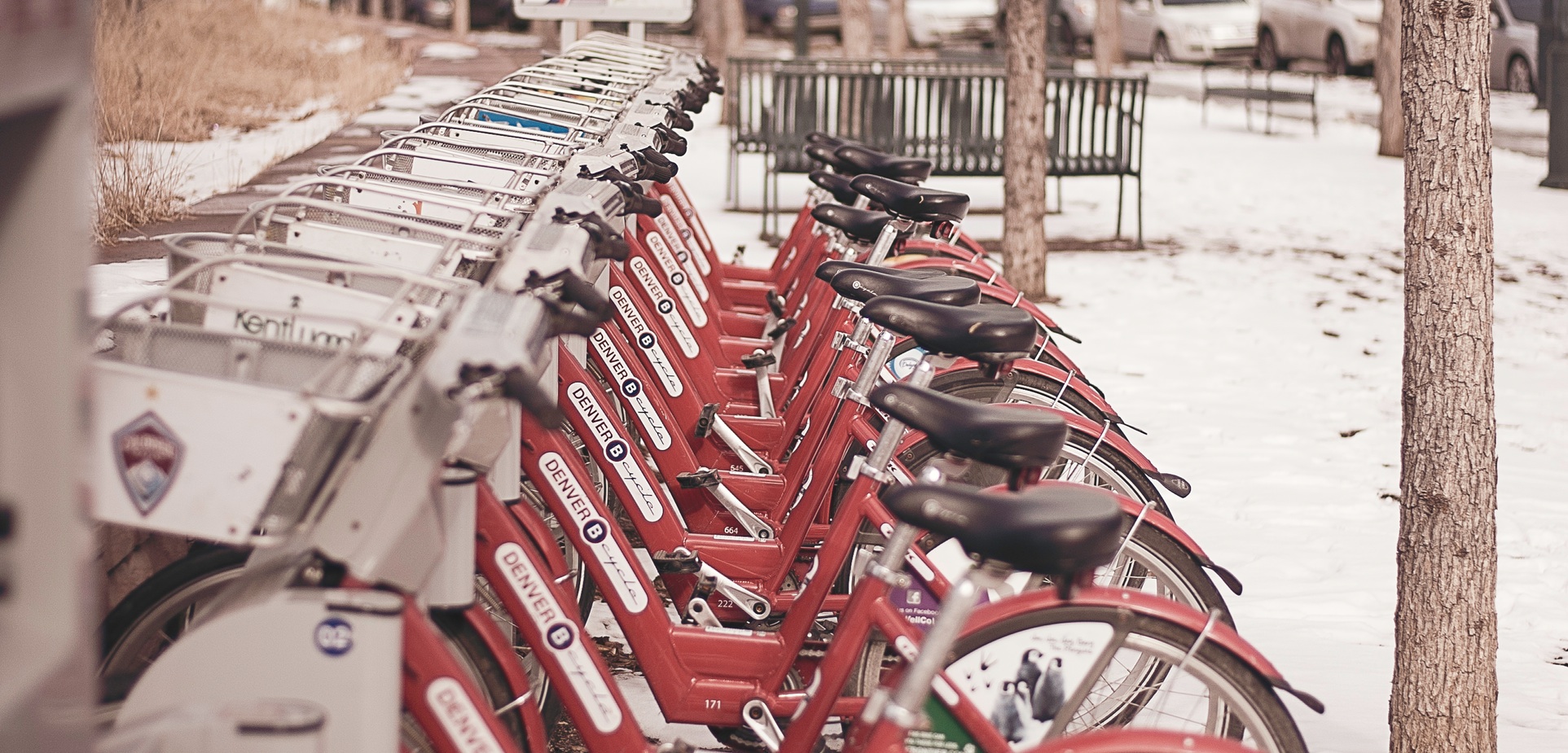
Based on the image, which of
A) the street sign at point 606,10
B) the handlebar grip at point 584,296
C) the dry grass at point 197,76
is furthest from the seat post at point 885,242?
the dry grass at point 197,76

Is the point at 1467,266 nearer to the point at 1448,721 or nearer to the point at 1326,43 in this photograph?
the point at 1448,721

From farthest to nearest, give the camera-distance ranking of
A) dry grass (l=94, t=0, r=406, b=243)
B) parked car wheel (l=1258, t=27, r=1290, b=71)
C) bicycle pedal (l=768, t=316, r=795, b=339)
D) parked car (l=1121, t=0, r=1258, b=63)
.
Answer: parked car (l=1121, t=0, r=1258, b=63), parked car wheel (l=1258, t=27, r=1290, b=71), dry grass (l=94, t=0, r=406, b=243), bicycle pedal (l=768, t=316, r=795, b=339)

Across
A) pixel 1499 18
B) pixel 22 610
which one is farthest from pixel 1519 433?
pixel 1499 18

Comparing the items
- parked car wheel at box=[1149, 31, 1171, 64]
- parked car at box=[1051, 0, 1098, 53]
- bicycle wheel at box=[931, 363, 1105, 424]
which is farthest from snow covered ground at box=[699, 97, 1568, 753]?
parked car at box=[1051, 0, 1098, 53]

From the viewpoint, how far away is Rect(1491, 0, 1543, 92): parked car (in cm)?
1873

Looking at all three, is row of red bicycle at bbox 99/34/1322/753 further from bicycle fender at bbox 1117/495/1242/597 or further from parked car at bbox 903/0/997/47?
parked car at bbox 903/0/997/47

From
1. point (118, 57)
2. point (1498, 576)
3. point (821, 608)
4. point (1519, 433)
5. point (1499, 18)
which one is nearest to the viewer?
point (821, 608)

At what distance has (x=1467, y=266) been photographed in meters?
3.36

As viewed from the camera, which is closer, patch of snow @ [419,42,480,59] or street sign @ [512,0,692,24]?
street sign @ [512,0,692,24]

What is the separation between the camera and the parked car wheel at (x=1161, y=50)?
78.7 feet

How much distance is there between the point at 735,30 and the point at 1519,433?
35.1 ft

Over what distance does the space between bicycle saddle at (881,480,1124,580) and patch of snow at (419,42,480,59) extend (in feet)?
41.8

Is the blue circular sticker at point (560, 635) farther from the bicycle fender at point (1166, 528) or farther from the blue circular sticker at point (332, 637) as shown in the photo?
the bicycle fender at point (1166, 528)

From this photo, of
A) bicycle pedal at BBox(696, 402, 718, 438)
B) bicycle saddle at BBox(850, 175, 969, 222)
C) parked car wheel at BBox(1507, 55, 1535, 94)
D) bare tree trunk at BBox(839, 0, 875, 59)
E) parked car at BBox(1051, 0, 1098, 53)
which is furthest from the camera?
parked car at BBox(1051, 0, 1098, 53)
